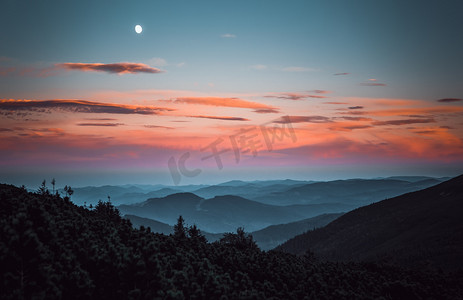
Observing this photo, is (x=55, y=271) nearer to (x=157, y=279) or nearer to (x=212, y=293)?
(x=157, y=279)

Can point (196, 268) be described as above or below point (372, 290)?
above

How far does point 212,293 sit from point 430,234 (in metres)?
195

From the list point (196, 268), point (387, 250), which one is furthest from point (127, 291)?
point (387, 250)

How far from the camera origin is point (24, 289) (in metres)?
23.2

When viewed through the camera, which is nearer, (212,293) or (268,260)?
(212,293)

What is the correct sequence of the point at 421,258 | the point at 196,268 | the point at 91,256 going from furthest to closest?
the point at 421,258 < the point at 196,268 < the point at 91,256

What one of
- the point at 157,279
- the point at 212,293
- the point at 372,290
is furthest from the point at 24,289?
the point at 372,290

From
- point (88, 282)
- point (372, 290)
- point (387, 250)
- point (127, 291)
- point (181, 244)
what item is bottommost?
point (387, 250)

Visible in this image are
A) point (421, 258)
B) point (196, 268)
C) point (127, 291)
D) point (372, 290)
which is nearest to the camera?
point (127, 291)

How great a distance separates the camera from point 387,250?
182750mm

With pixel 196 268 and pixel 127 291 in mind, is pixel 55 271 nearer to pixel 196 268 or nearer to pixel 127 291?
pixel 127 291

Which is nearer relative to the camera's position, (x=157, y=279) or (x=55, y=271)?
(x=55, y=271)

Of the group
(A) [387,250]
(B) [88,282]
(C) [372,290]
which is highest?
(B) [88,282]

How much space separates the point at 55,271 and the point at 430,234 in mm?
205854
